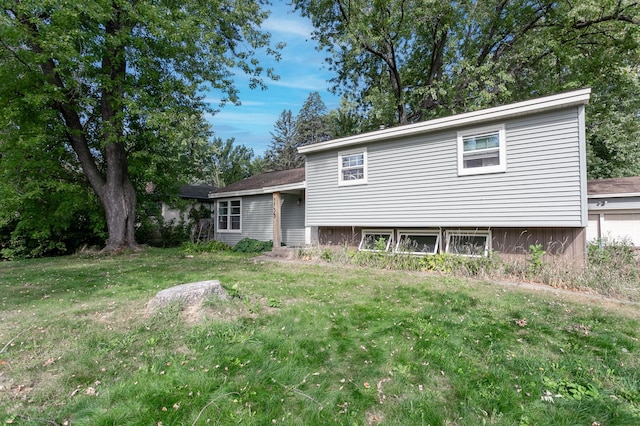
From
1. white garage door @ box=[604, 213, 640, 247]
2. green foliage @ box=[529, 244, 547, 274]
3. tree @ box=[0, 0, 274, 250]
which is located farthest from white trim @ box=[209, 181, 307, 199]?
white garage door @ box=[604, 213, 640, 247]

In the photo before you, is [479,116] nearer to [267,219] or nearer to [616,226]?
[616,226]

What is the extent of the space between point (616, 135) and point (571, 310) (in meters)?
14.7

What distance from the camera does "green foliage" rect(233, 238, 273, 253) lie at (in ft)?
43.3

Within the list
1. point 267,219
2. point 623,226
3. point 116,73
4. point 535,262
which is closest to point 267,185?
point 267,219

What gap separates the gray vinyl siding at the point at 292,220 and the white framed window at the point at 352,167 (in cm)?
317

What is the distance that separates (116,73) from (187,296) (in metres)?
11.2

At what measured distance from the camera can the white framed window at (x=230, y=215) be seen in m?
16.1

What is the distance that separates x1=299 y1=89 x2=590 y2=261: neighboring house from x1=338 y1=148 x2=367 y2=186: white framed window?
0.04 meters

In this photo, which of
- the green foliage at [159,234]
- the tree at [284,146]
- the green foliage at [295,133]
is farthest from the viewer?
the green foliage at [295,133]

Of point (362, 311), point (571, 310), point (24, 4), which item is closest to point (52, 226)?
point (24, 4)

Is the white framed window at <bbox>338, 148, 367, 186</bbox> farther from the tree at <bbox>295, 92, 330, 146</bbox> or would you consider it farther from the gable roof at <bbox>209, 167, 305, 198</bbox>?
the tree at <bbox>295, 92, 330, 146</bbox>

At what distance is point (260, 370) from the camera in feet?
9.51

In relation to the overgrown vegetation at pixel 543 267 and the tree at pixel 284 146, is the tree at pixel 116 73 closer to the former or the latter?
the overgrown vegetation at pixel 543 267

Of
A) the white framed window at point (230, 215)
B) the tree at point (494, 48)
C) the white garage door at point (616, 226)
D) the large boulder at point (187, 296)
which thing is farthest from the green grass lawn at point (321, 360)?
the tree at point (494, 48)
